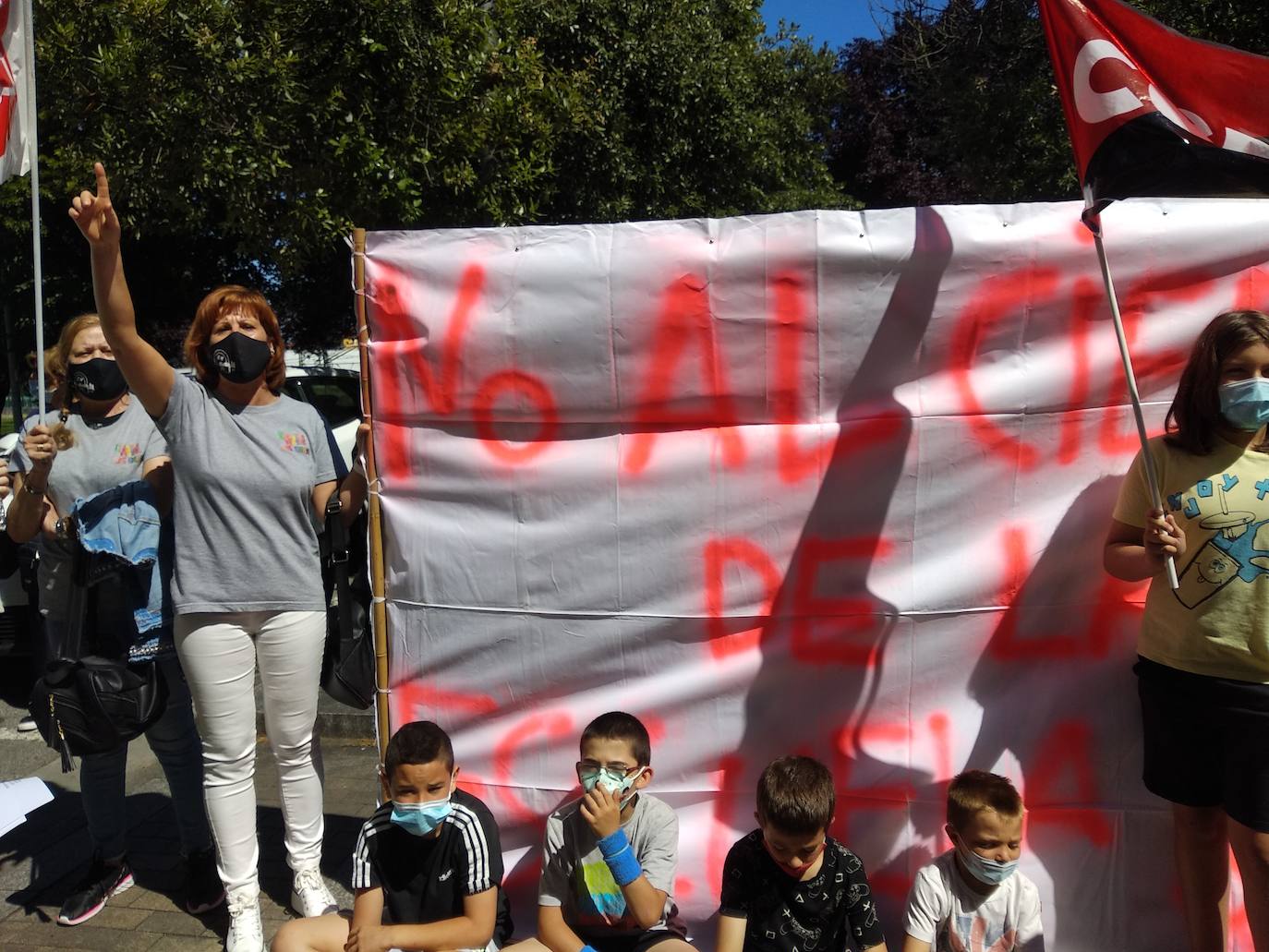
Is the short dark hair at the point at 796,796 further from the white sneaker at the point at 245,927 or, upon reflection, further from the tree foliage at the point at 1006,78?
the tree foliage at the point at 1006,78

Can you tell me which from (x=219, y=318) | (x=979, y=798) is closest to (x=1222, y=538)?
(x=979, y=798)

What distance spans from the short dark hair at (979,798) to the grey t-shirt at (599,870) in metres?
0.75

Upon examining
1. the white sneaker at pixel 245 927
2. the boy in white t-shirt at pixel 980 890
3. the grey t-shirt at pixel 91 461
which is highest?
the grey t-shirt at pixel 91 461

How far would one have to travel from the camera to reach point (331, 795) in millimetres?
4156

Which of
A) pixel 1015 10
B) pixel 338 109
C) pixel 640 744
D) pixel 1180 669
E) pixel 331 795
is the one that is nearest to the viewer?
pixel 1180 669

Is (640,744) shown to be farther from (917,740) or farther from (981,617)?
(981,617)

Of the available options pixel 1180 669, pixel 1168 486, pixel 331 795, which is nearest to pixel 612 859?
pixel 1180 669

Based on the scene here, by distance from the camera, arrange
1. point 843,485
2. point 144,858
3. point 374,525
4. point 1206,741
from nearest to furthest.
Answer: point 1206,741, point 843,485, point 374,525, point 144,858

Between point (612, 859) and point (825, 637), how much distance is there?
2.77 feet

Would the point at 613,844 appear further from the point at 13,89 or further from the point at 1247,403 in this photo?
the point at 13,89

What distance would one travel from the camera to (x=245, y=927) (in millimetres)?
3006

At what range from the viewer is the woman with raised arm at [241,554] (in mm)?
2910

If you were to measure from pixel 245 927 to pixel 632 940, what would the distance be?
116 cm

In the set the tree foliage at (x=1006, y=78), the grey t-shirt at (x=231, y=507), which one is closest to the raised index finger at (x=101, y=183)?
the grey t-shirt at (x=231, y=507)
